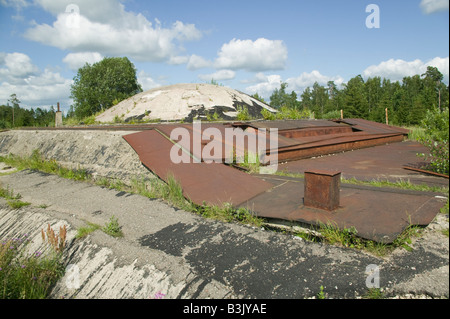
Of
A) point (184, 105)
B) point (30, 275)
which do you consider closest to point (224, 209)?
point (30, 275)

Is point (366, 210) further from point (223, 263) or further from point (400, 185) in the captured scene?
point (223, 263)

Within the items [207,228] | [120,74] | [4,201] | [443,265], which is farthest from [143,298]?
[120,74]

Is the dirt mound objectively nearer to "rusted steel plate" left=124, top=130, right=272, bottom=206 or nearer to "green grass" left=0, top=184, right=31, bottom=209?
"rusted steel plate" left=124, top=130, right=272, bottom=206

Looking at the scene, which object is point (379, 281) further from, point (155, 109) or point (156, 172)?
point (155, 109)

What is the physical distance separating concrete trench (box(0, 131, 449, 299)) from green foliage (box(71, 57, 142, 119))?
32.6 meters

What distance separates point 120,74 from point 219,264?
39.1 metres

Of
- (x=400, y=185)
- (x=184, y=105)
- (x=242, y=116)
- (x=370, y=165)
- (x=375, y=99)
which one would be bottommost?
(x=400, y=185)

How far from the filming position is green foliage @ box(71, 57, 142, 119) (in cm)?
3469

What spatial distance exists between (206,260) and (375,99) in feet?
188

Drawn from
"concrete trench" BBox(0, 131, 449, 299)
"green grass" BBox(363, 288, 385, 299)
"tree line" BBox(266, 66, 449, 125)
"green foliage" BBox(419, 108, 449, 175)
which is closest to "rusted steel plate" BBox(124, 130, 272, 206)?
"concrete trench" BBox(0, 131, 449, 299)

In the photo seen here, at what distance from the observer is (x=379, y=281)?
193 centimetres

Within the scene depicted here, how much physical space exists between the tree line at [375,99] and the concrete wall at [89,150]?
15782 millimetres

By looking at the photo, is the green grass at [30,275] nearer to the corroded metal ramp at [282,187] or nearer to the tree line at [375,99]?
the corroded metal ramp at [282,187]

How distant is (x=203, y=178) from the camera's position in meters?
4.11
